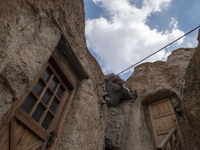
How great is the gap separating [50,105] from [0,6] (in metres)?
1.76

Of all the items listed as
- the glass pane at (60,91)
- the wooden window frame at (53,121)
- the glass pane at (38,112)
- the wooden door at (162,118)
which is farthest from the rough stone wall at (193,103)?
the glass pane at (38,112)

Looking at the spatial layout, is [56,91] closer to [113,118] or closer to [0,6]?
[0,6]

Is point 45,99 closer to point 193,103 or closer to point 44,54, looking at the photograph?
point 44,54

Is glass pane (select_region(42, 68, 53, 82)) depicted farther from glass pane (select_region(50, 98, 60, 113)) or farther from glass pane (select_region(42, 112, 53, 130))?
glass pane (select_region(42, 112, 53, 130))

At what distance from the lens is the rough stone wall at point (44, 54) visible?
63.4 inches

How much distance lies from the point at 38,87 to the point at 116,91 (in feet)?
14.9

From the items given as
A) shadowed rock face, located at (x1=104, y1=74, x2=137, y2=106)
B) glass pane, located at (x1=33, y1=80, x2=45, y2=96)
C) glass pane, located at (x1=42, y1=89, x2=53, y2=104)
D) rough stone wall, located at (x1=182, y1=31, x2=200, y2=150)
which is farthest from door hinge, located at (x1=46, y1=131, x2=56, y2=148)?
shadowed rock face, located at (x1=104, y1=74, x2=137, y2=106)

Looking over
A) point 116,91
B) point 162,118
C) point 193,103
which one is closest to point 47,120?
point 193,103

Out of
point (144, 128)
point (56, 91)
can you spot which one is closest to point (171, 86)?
point (144, 128)

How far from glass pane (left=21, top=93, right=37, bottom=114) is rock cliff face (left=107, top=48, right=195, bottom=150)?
11.8 feet

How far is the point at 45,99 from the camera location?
276 cm

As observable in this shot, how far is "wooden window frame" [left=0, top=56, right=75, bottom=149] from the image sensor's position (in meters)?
2.06

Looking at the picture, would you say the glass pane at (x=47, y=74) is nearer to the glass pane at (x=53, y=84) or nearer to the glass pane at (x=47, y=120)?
the glass pane at (x=53, y=84)

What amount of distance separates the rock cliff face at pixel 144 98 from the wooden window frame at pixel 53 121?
2.81 meters
